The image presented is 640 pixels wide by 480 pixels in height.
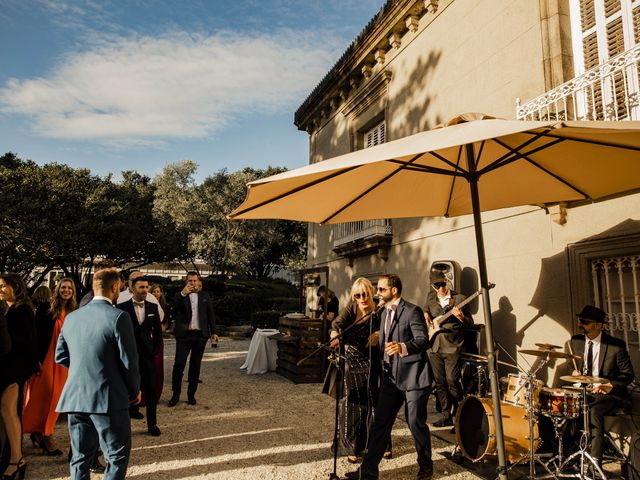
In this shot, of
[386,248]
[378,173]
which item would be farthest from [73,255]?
[378,173]

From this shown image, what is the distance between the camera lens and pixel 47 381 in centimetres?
492

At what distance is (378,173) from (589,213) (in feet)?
11.6

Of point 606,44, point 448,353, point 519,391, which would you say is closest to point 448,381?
point 448,353

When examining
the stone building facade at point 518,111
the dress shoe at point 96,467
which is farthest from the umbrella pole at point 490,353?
the dress shoe at point 96,467

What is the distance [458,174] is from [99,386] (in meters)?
3.06

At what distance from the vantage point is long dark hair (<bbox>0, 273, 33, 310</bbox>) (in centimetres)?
421

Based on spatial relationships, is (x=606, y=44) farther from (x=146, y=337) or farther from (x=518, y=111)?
(x=146, y=337)

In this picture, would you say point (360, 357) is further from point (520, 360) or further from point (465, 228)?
point (465, 228)

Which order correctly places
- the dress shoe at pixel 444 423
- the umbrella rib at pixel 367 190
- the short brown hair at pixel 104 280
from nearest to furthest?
the short brown hair at pixel 104 280, the umbrella rib at pixel 367 190, the dress shoe at pixel 444 423

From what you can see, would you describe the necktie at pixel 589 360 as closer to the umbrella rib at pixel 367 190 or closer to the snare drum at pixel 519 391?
the snare drum at pixel 519 391

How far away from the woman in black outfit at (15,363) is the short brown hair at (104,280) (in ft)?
4.35

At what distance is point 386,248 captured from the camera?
10766mm

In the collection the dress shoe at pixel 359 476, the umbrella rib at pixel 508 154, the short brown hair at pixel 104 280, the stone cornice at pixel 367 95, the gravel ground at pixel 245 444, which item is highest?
the stone cornice at pixel 367 95

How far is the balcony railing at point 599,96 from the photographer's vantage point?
506 centimetres
